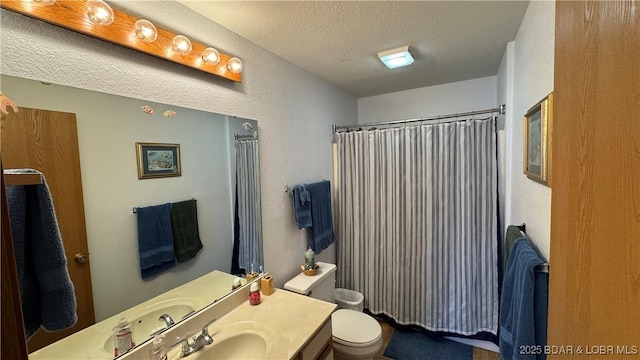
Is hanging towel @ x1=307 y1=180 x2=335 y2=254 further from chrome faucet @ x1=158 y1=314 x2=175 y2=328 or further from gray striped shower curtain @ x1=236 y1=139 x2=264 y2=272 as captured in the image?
chrome faucet @ x1=158 y1=314 x2=175 y2=328

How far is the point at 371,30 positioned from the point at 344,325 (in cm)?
198

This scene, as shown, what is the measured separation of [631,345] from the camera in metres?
0.38

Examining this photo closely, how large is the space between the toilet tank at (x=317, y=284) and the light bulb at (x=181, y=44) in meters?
1.56

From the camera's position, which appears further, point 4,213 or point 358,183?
point 358,183

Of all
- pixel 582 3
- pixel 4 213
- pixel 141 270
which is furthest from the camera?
pixel 141 270

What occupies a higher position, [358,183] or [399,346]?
[358,183]

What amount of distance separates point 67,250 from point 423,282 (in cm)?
239

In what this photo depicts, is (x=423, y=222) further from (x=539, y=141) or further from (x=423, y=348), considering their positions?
(x=539, y=141)

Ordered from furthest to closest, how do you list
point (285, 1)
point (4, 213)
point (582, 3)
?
point (285, 1)
point (582, 3)
point (4, 213)

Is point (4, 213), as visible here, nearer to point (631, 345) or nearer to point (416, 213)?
point (631, 345)

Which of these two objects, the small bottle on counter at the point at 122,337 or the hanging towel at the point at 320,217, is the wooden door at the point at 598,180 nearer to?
the small bottle on counter at the point at 122,337

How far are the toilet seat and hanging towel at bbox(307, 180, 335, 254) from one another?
0.55 m

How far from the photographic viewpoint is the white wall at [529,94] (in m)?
1.07

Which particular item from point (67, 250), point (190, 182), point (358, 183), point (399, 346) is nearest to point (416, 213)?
point (358, 183)
